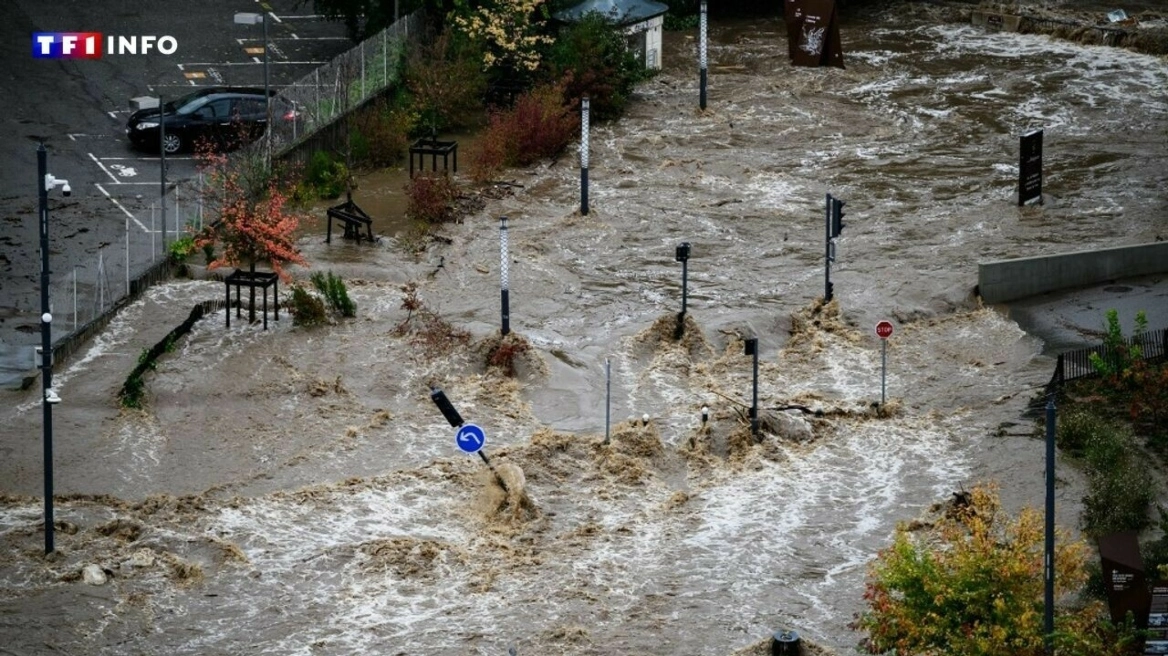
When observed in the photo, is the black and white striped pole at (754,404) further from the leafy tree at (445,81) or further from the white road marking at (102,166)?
the leafy tree at (445,81)

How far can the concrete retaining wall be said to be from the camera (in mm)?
36375

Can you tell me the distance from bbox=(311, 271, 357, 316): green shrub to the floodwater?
0.33 metres

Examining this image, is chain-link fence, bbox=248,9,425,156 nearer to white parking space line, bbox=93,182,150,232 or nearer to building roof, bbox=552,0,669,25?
white parking space line, bbox=93,182,150,232

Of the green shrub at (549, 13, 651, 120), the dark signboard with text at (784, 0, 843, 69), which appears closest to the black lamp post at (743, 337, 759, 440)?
the dark signboard with text at (784, 0, 843, 69)

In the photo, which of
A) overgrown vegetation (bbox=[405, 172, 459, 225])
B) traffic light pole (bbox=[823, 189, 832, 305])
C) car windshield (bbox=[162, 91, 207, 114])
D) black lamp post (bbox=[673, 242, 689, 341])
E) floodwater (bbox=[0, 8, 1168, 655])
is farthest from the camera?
car windshield (bbox=[162, 91, 207, 114])

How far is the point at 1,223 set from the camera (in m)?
38.5

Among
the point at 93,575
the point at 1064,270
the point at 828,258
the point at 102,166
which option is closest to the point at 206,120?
the point at 102,166

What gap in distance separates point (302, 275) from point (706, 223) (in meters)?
9.29

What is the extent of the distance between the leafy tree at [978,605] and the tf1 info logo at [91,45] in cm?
3495

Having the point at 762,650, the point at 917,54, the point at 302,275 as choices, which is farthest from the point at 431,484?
the point at 917,54

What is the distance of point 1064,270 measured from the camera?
3688 cm

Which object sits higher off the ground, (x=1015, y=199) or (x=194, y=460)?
(x=1015, y=199)

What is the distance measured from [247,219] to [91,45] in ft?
66.0

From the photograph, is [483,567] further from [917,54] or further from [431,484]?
[917,54]
